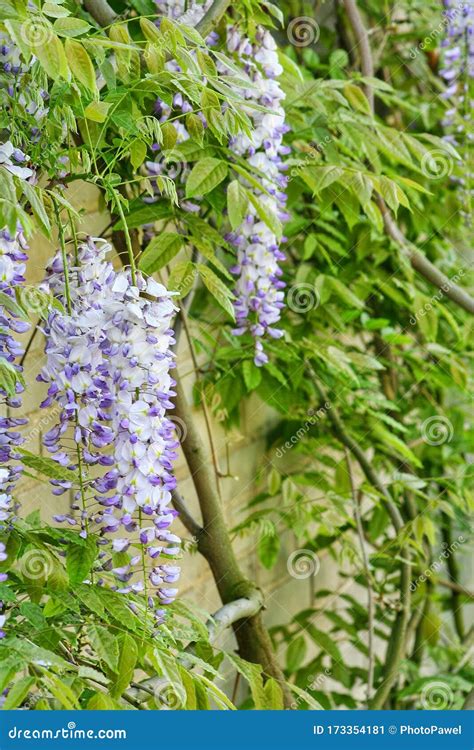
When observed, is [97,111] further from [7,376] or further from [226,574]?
[226,574]

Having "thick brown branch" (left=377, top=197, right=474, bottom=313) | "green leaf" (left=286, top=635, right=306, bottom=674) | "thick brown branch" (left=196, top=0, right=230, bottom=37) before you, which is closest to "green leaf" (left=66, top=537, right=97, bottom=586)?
"thick brown branch" (left=196, top=0, right=230, bottom=37)

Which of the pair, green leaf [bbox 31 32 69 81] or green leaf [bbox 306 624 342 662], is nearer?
green leaf [bbox 31 32 69 81]

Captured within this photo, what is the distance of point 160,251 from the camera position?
46.2 inches

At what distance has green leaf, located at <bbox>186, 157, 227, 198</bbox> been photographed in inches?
44.5

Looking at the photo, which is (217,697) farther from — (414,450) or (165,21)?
(414,450)

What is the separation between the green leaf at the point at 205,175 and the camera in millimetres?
1131

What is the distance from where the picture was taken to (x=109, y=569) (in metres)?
1.00

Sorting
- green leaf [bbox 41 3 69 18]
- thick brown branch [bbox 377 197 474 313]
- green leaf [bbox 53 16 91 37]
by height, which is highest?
green leaf [bbox 41 3 69 18]

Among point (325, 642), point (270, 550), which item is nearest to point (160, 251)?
point (270, 550)

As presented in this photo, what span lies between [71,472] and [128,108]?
36 cm

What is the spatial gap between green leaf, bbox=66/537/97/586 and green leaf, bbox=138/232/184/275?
35cm

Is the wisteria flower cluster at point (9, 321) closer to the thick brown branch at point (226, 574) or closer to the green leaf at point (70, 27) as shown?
the green leaf at point (70, 27)

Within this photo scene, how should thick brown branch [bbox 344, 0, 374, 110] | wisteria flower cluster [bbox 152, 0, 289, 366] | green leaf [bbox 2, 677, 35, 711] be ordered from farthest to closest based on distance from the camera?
thick brown branch [bbox 344, 0, 374, 110], wisteria flower cluster [bbox 152, 0, 289, 366], green leaf [bbox 2, 677, 35, 711]

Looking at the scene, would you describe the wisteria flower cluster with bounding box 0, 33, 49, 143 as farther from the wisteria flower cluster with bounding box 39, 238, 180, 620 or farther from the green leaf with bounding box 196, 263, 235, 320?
the green leaf with bounding box 196, 263, 235, 320
